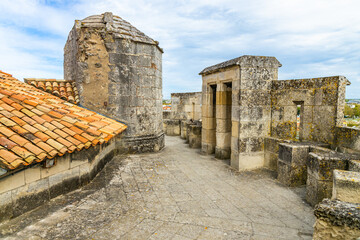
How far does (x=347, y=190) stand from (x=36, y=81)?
826 cm

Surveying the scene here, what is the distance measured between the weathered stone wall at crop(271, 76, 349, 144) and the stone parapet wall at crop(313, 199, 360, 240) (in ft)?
9.72

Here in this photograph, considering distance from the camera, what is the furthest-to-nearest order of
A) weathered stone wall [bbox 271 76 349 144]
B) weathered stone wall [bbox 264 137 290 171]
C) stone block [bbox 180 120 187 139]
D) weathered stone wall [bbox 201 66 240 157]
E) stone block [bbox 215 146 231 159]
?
stone block [bbox 180 120 187 139], stone block [bbox 215 146 231 159], weathered stone wall [bbox 201 66 240 157], weathered stone wall [bbox 264 137 290 171], weathered stone wall [bbox 271 76 349 144]

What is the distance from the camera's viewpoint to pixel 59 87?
7.07 m

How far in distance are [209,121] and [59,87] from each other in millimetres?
5014

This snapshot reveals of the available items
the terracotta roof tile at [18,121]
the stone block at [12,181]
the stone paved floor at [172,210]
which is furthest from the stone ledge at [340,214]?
the terracotta roof tile at [18,121]

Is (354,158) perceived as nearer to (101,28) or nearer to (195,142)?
(195,142)

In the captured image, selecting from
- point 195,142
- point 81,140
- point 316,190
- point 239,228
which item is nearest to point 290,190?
point 316,190

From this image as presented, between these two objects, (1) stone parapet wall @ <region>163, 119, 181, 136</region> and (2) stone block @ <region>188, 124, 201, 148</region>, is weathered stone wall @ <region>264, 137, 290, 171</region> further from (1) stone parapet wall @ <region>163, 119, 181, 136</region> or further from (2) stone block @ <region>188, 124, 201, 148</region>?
(1) stone parapet wall @ <region>163, 119, 181, 136</region>

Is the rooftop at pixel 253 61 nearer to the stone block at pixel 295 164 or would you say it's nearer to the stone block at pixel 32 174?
the stone block at pixel 295 164

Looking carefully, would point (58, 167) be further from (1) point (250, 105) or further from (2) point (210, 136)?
(2) point (210, 136)

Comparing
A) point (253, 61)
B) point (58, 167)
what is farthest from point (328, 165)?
point (58, 167)

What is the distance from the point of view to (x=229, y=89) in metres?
6.86

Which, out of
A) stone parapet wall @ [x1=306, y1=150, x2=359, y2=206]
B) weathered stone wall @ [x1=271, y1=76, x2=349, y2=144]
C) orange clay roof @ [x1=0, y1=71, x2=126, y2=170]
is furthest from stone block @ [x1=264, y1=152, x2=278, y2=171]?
orange clay roof @ [x1=0, y1=71, x2=126, y2=170]

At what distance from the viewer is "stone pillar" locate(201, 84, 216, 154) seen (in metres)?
7.49
